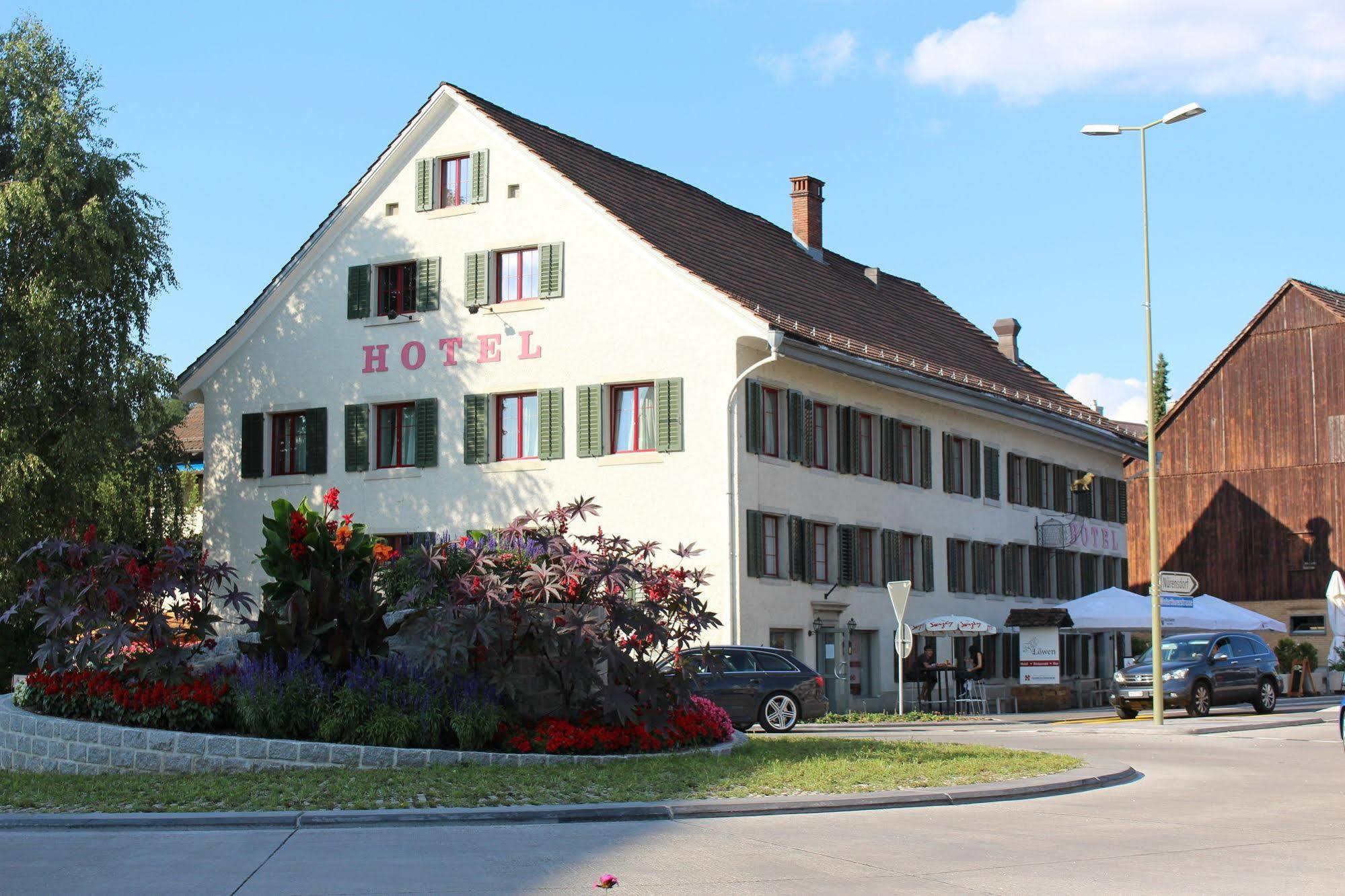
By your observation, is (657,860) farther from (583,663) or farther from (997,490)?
(997,490)

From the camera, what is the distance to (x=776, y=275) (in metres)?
40.0

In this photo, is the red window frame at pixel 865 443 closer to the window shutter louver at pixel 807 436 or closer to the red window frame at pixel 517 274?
the window shutter louver at pixel 807 436

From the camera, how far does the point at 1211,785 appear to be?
17.0 meters

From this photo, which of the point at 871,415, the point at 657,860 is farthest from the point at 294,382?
the point at 657,860

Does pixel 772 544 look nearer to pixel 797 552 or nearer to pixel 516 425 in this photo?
pixel 797 552

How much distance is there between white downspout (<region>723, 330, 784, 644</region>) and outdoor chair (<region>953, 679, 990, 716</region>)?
598 centimetres

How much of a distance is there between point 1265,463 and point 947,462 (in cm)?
2140

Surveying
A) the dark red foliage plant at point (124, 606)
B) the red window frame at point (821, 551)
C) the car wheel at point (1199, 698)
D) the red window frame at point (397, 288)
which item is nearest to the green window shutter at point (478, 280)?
the red window frame at point (397, 288)

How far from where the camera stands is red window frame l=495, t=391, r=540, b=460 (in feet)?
118

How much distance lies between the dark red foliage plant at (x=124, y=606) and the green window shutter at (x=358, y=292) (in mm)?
19553

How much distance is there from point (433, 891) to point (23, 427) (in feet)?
91.6

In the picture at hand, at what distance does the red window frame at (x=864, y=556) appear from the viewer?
37.4 meters

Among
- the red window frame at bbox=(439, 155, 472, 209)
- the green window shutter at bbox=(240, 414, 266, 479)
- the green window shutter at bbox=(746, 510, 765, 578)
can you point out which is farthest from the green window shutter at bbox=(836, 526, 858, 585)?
the green window shutter at bbox=(240, 414, 266, 479)

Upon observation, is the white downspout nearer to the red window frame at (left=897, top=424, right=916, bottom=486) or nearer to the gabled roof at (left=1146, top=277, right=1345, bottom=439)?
the red window frame at (left=897, top=424, right=916, bottom=486)
